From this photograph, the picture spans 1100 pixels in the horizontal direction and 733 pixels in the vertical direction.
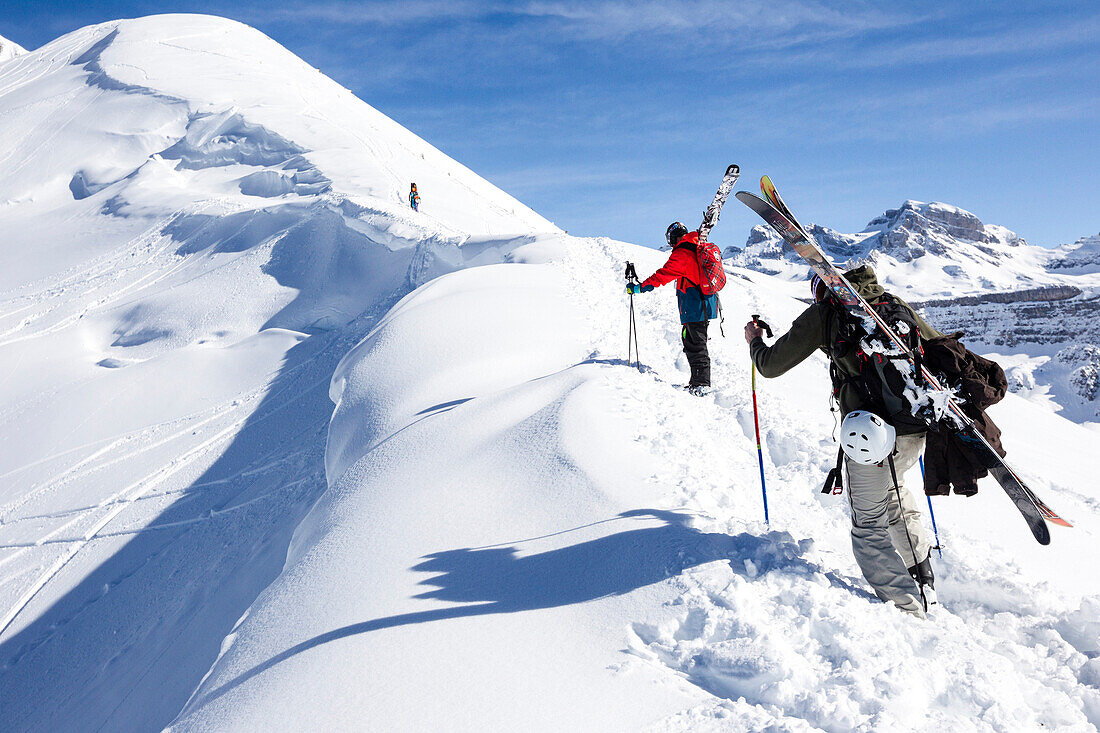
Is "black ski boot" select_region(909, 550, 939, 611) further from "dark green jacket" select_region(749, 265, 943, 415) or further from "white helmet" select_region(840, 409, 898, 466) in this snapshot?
"dark green jacket" select_region(749, 265, 943, 415)

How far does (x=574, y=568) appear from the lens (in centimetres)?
400

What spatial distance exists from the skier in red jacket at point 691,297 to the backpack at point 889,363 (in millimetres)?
3597

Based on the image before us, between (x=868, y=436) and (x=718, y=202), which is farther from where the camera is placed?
(x=718, y=202)

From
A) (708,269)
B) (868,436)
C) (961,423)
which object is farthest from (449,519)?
(708,269)

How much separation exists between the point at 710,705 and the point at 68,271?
81.8ft

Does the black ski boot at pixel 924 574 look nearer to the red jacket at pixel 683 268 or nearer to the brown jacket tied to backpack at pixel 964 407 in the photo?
the brown jacket tied to backpack at pixel 964 407

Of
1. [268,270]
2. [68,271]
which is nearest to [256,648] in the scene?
[268,270]

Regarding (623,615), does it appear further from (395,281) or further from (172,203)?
(172,203)

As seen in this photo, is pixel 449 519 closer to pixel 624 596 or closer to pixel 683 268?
pixel 624 596

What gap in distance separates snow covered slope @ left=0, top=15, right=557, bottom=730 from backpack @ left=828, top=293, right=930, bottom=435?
634cm

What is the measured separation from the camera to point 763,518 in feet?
16.8

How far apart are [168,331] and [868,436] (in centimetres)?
1688

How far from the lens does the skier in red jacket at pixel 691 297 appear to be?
758cm

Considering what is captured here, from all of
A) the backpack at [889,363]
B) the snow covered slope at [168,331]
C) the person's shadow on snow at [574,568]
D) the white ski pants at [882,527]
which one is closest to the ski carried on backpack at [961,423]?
the backpack at [889,363]
